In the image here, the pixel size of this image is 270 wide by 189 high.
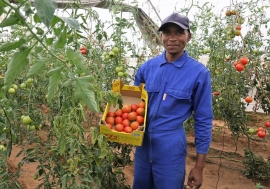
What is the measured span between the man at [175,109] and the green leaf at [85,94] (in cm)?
129

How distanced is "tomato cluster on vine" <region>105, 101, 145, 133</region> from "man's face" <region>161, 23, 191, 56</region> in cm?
40

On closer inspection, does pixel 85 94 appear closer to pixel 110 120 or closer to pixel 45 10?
pixel 45 10

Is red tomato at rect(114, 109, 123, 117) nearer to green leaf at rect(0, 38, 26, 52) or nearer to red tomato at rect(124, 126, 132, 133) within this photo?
red tomato at rect(124, 126, 132, 133)

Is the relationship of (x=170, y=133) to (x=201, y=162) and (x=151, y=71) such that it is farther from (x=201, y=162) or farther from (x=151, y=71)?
(x=151, y=71)

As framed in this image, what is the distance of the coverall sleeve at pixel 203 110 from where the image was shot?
1819 millimetres

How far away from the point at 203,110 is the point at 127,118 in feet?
1.58

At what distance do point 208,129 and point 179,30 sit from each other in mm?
655

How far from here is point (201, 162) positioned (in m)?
1.88

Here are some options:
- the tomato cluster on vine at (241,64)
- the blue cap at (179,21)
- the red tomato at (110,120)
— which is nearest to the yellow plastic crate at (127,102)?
the red tomato at (110,120)

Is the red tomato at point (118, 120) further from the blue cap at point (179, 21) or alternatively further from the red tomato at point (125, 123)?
the blue cap at point (179, 21)

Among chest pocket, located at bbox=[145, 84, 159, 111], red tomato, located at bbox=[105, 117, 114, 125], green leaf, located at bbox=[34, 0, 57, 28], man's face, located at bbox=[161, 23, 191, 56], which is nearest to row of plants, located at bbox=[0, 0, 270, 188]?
green leaf, located at bbox=[34, 0, 57, 28]

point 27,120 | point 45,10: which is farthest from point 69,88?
point 45,10

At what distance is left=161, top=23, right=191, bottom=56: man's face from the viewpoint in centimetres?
185

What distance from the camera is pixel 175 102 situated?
6.10 ft
